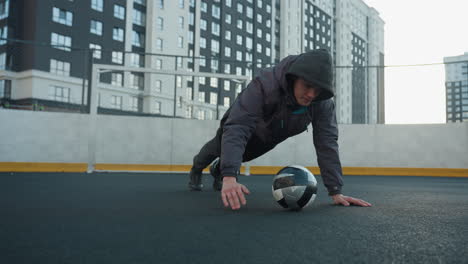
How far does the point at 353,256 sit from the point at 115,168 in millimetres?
9596

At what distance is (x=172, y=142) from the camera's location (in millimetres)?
10875

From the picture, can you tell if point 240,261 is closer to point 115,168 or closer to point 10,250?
point 10,250

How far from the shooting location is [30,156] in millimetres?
10156

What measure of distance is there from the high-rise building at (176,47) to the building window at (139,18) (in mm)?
112

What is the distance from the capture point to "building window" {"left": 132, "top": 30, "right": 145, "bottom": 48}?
40.0 m

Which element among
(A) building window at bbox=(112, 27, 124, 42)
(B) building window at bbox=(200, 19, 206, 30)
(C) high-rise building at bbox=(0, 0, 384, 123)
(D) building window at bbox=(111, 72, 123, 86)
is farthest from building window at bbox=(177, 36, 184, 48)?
(D) building window at bbox=(111, 72, 123, 86)

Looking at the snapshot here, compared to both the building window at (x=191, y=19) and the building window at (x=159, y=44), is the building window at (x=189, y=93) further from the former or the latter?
the building window at (x=191, y=19)

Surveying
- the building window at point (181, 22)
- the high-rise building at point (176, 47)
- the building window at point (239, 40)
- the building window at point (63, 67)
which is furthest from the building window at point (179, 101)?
the building window at point (239, 40)

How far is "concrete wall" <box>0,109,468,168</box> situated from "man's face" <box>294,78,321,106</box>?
26.6 feet

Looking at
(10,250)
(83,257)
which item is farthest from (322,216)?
(10,250)

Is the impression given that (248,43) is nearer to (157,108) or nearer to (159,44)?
(159,44)

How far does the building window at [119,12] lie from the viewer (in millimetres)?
38131

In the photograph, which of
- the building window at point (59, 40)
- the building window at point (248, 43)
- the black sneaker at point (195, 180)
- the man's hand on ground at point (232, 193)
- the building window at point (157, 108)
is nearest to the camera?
the man's hand on ground at point (232, 193)

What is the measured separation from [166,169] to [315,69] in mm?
8635
